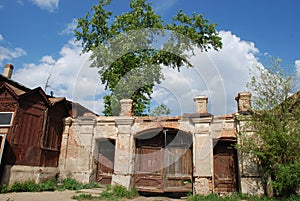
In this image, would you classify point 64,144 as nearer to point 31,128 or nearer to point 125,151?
point 31,128

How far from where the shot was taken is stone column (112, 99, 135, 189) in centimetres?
1109

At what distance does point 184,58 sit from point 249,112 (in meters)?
8.45

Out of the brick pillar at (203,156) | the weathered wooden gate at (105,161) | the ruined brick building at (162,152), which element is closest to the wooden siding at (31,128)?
the ruined brick building at (162,152)

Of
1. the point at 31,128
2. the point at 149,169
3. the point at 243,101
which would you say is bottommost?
the point at 149,169

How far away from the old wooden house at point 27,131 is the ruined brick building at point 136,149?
0.04m

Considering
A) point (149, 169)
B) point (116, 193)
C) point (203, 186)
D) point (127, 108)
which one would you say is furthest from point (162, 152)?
point (116, 193)

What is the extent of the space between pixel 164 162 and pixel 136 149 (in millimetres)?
1529

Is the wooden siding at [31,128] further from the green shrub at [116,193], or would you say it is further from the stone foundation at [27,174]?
the green shrub at [116,193]

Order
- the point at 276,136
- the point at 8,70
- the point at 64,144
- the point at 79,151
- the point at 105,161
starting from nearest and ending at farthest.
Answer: the point at 276,136 < the point at 79,151 < the point at 105,161 < the point at 64,144 < the point at 8,70

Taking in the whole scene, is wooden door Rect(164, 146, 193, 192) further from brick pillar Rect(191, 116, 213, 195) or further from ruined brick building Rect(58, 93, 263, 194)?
brick pillar Rect(191, 116, 213, 195)

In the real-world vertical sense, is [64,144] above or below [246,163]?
above

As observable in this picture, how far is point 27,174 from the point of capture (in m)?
10.7

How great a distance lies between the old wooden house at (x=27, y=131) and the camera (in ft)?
33.6

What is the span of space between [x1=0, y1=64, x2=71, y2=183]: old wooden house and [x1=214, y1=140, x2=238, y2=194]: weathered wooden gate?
7.97m
